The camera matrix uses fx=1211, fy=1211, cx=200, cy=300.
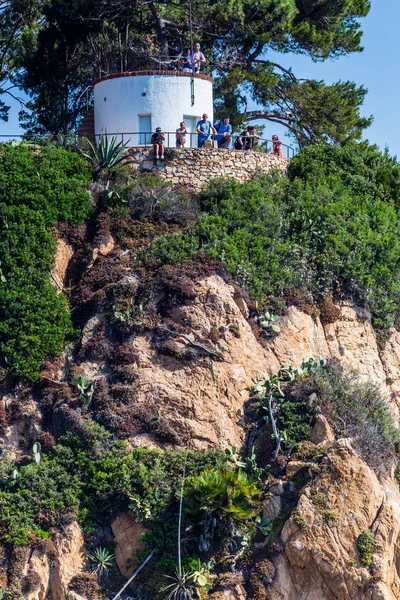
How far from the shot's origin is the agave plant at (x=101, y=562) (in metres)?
23.5

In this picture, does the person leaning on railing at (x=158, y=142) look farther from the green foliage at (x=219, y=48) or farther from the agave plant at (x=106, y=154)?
the green foliage at (x=219, y=48)

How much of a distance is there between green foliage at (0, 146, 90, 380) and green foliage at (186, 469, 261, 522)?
4.86 metres

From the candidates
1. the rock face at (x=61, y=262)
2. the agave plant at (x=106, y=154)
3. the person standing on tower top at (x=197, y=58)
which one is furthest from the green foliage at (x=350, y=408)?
the person standing on tower top at (x=197, y=58)

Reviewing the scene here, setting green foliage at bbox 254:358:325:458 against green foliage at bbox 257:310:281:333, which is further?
green foliage at bbox 257:310:281:333

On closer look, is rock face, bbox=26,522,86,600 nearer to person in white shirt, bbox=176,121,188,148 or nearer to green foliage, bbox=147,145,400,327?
green foliage, bbox=147,145,400,327

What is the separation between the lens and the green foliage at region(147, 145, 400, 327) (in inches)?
1101

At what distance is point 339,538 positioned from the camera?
23312 millimetres

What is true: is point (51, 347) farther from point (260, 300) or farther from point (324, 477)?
point (324, 477)

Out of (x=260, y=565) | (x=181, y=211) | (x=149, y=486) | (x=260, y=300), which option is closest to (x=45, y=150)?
(x=181, y=211)

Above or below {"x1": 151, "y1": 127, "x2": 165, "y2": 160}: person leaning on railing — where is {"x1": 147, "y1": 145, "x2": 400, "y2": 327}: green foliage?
below

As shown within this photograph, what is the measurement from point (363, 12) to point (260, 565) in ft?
62.3

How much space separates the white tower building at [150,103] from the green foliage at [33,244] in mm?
2295

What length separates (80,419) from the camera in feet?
82.1

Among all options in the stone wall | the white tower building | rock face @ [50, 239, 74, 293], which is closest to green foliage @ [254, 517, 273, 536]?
rock face @ [50, 239, 74, 293]
